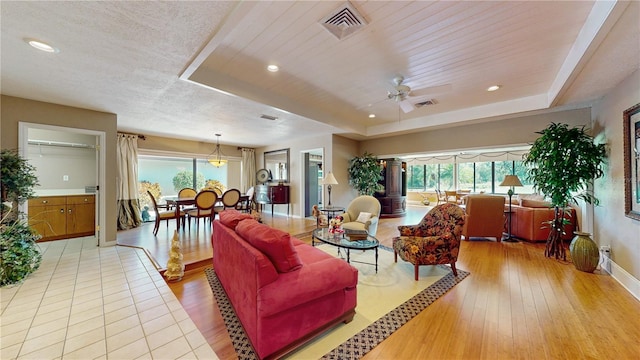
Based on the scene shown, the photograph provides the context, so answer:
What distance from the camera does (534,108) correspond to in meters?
3.83

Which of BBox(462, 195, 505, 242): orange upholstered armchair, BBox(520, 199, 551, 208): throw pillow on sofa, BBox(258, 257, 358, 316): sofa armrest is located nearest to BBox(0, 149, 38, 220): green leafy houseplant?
BBox(258, 257, 358, 316): sofa armrest

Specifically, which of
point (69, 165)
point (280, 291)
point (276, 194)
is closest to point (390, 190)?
point (276, 194)

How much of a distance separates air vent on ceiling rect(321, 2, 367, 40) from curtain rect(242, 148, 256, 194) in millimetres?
6408

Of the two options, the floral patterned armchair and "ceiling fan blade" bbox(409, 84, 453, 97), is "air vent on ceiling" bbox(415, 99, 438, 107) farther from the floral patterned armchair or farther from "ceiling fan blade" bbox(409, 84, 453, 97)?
the floral patterned armchair

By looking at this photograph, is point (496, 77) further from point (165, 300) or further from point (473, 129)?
point (165, 300)

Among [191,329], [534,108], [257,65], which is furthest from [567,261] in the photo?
[257,65]

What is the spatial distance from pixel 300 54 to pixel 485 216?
4.61m

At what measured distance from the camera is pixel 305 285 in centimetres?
167

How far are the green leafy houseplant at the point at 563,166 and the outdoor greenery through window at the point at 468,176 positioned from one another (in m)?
6.58

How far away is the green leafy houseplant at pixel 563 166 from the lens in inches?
125

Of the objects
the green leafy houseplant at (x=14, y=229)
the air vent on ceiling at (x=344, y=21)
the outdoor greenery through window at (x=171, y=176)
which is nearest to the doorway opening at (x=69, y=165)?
the green leafy houseplant at (x=14, y=229)

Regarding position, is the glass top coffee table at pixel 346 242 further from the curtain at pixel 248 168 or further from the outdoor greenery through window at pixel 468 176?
the outdoor greenery through window at pixel 468 176

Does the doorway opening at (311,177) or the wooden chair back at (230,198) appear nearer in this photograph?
the wooden chair back at (230,198)

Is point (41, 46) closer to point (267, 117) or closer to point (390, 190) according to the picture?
point (267, 117)
